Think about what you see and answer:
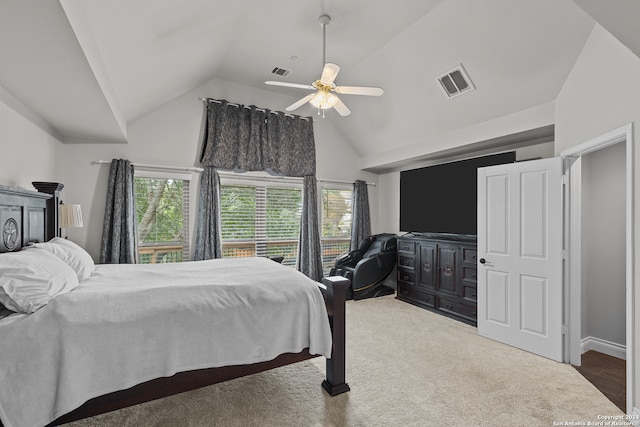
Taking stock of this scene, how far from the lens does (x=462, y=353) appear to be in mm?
3020

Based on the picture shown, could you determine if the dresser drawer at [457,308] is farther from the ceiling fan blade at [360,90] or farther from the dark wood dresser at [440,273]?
the ceiling fan blade at [360,90]

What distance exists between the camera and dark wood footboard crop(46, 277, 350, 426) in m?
A: 1.72

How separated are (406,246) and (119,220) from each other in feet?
13.3

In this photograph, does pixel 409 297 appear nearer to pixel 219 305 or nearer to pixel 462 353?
pixel 462 353

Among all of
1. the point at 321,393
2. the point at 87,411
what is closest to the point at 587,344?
the point at 321,393

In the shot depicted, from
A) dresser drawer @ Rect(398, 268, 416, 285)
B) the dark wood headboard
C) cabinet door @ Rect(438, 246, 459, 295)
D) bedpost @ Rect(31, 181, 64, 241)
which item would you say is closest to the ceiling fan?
the dark wood headboard

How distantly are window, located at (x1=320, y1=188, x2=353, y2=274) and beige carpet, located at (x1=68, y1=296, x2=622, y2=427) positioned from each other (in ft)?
8.55

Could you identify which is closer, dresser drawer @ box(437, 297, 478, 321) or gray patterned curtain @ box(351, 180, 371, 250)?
dresser drawer @ box(437, 297, 478, 321)

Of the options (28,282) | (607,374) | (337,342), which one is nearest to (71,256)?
(28,282)

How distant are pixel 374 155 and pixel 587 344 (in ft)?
12.6

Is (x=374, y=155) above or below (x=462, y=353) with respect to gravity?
above

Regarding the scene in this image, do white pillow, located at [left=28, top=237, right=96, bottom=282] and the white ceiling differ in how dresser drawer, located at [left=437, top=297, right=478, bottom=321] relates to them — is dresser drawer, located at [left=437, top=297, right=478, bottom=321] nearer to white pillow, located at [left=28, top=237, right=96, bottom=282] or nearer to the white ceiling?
the white ceiling

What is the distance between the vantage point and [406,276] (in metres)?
4.89

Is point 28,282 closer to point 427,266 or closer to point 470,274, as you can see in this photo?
point 470,274
